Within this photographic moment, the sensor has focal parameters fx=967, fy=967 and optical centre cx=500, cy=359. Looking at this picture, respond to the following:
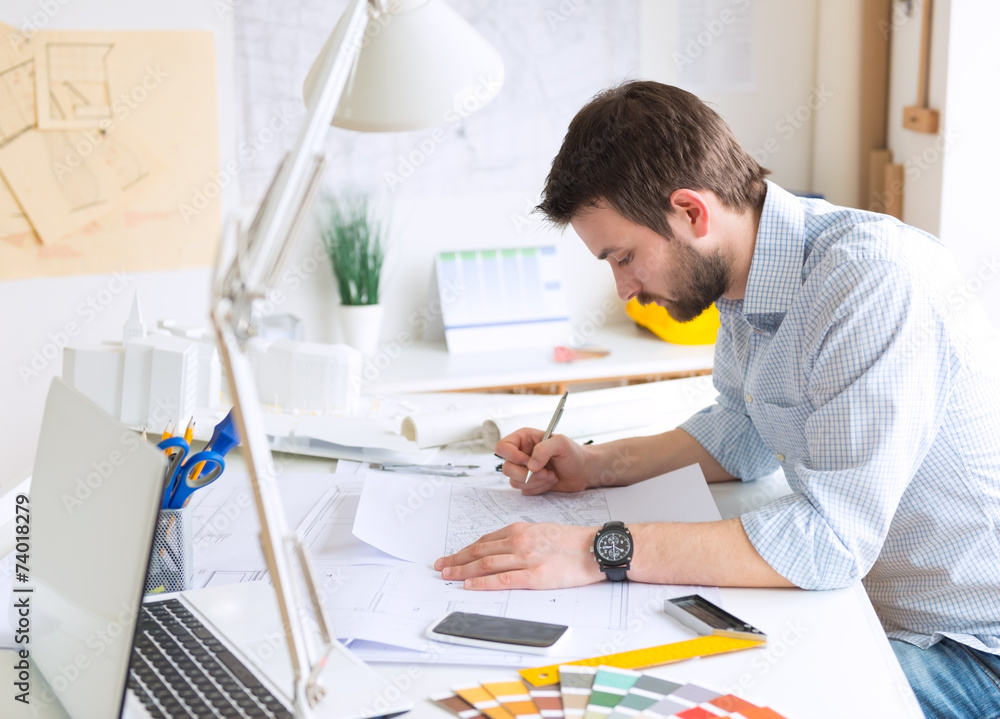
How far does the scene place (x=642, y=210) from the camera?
1314 mm

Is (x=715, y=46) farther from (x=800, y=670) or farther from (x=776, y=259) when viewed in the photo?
(x=800, y=670)

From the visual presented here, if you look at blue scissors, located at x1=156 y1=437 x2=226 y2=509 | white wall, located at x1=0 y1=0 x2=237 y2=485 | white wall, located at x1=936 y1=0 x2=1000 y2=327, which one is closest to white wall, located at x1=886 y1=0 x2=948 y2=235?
white wall, located at x1=936 y1=0 x2=1000 y2=327

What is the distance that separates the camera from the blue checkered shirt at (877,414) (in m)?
1.12

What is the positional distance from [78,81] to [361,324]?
1.01m

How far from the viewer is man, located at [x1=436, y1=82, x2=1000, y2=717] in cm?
112

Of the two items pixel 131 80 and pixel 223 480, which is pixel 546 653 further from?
pixel 131 80

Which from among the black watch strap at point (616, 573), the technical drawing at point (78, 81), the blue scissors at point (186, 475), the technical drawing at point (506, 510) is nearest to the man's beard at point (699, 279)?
the technical drawing at point (506, 510)

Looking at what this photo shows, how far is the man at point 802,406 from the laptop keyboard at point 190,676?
0.30m

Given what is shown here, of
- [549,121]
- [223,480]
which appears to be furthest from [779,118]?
[223,480]

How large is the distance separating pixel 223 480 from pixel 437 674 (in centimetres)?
65

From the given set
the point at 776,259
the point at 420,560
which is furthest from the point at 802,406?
the point at 420,560

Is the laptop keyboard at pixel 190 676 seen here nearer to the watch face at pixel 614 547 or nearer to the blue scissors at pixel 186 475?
the blue scissors at pixel 186 475

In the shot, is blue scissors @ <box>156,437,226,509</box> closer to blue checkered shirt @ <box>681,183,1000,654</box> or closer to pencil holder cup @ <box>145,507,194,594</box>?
pencil holder cup @ <box>145,507,194,594</box>

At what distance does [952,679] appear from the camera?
120cm
